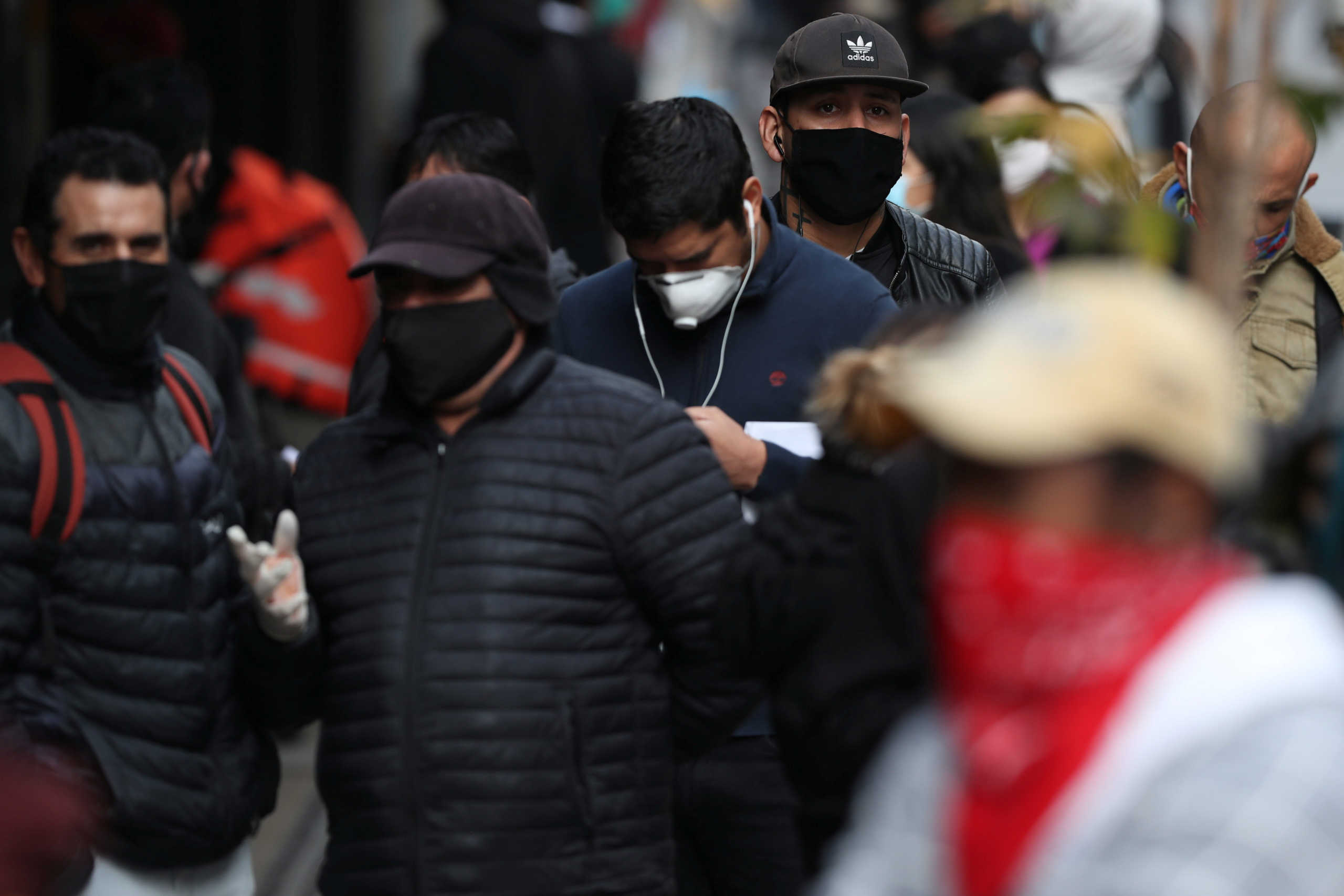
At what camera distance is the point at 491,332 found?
3.24m

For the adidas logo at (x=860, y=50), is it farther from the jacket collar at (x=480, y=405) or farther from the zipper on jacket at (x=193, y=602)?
the zipper on jacket at (x=193, y=602)

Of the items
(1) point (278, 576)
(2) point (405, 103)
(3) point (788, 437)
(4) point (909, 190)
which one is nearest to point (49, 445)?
(1) point (278, 576)

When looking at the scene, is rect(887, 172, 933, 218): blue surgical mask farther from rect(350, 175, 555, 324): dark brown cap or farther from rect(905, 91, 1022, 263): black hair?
rect(350, 175, 555, 324): dark brown cap

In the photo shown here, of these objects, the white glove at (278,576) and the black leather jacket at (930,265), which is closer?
the white glove at (278,576)

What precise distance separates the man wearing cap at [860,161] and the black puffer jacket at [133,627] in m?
1.50

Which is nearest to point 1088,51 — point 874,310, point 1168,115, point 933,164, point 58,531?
point 1168,115

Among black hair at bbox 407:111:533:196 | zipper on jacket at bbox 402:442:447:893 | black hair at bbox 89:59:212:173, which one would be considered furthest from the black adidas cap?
black hair at bbox 89:59:212:173

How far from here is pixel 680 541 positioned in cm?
319

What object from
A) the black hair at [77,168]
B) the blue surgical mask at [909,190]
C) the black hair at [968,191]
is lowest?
the blue surgical mask at [909,190]

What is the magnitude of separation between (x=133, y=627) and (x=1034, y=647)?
7.42ft

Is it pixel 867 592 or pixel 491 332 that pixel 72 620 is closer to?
pixel 491 332

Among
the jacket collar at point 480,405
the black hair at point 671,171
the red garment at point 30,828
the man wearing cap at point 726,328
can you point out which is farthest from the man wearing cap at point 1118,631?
the black hair at point 671,171

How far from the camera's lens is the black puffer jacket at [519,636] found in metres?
3.07

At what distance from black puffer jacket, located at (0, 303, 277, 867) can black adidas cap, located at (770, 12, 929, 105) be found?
1.58 meters
